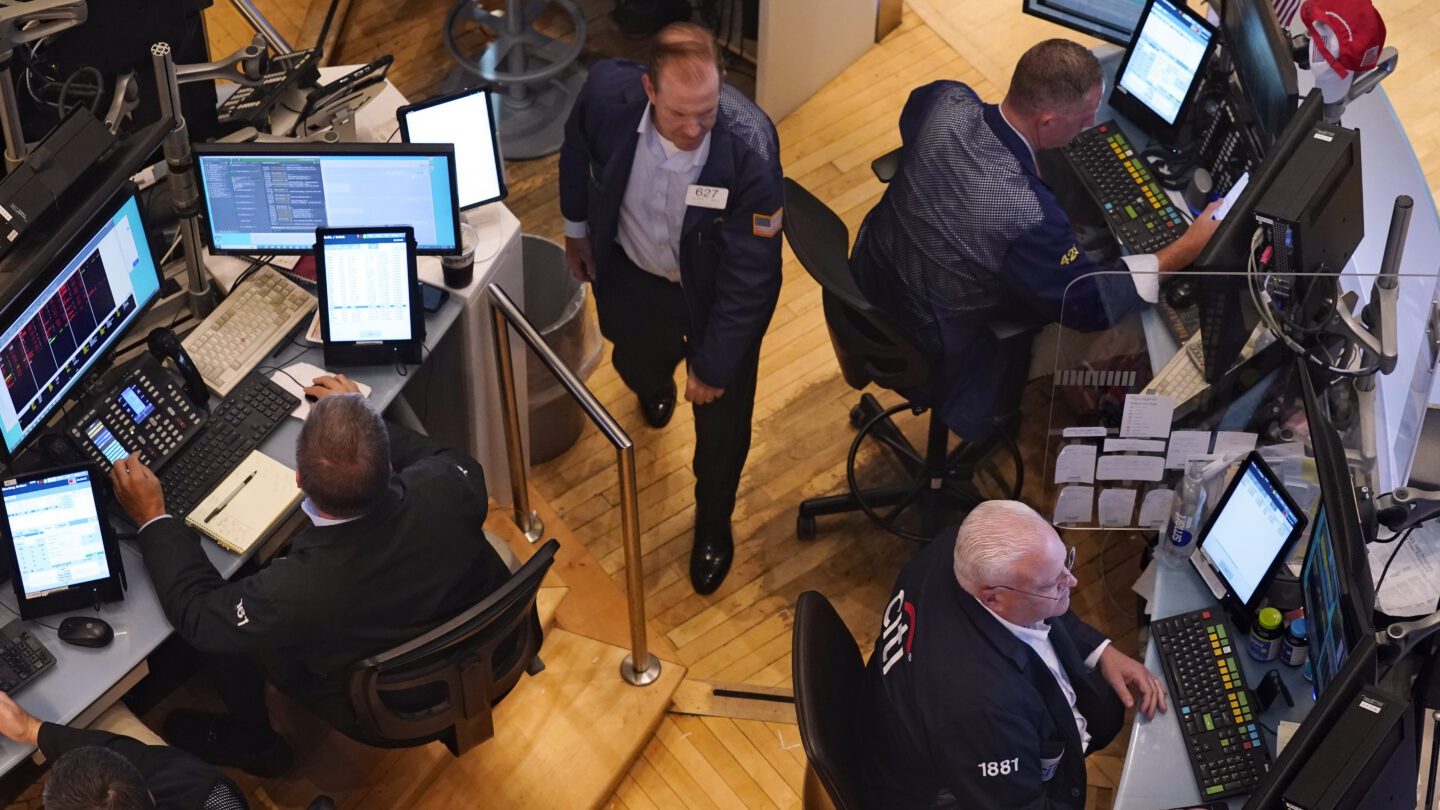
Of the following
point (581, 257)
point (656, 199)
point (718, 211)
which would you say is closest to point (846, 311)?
point (718, 211)

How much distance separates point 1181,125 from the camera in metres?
4.10

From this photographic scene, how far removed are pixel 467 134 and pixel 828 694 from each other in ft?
5.41

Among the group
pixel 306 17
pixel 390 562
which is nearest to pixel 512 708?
pixel 390 562

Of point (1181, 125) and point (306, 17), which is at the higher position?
point (1181, 125)

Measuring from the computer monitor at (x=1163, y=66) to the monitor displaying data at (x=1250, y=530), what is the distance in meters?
1.29

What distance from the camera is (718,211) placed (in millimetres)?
3646

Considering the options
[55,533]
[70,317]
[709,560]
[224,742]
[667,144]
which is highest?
[667,144]

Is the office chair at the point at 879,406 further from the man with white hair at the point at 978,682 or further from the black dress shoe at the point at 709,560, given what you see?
the man with white hair at the point at 978,682

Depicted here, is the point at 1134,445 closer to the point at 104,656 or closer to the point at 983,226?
the point at 983,226

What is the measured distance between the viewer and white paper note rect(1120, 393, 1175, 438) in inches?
127

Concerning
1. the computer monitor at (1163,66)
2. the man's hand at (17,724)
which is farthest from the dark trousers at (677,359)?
the man's hand at (17,724)

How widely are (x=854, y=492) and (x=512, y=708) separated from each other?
1083mm

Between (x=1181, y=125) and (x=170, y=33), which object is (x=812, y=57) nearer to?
(x=1181, y=125)

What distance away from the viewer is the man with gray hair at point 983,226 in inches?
139
